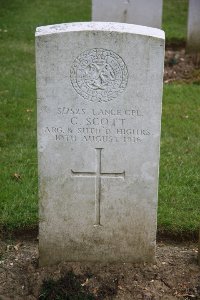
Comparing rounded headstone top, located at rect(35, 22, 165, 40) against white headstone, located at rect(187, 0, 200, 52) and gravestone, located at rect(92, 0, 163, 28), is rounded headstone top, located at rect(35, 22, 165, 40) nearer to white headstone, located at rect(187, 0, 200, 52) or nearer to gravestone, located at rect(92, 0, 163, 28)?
gravestone, located at rect(92, 0, 163, 28)

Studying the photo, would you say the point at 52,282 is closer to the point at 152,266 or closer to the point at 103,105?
the point at 152,266

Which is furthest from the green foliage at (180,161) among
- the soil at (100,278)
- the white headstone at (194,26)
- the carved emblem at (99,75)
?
the white headstone at (194,26)

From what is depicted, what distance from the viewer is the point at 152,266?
4.57 meters

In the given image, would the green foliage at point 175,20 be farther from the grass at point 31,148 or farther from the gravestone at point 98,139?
the gravestone at point 98,139

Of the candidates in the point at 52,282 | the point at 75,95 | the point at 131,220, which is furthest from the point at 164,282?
the point at 75,95

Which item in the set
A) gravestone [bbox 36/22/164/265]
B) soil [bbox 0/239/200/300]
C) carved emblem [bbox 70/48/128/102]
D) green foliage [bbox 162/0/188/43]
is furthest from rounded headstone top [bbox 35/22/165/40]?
green foliage [bbox 162/0/188/43]

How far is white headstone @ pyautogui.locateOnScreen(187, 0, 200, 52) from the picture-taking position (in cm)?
1118

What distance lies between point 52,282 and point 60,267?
0.24 metres

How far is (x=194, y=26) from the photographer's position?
37.4ft

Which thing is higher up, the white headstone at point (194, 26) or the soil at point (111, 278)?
the white headstone at point (194, 26)

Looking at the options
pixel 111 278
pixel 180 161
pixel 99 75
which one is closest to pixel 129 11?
pixel 180 161

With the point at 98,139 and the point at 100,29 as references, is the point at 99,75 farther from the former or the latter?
the point at 98,139

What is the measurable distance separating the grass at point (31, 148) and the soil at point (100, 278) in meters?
0.43

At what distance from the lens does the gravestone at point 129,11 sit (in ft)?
35.8
